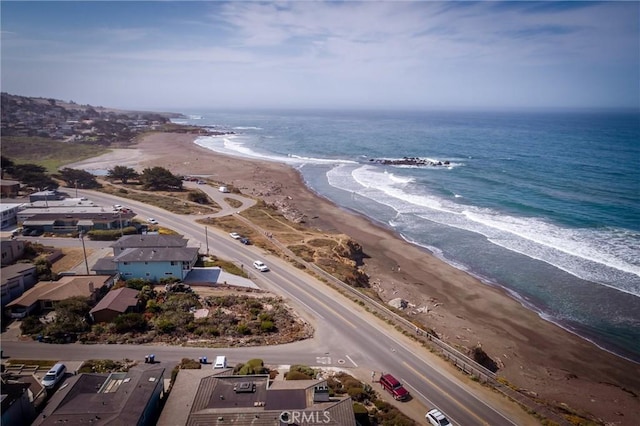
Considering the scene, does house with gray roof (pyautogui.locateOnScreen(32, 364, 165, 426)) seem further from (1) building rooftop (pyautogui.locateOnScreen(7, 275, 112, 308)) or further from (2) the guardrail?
(2) the guardrail

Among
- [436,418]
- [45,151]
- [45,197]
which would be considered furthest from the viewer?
[45,151]

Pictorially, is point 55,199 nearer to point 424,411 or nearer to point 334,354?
point 334,354

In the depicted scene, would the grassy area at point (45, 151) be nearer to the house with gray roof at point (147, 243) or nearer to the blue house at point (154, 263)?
the house with gray roof at point (147, 243)

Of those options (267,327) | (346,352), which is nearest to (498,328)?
(346,352)

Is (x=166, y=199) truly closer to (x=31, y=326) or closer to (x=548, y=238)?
(x=31, y=326)

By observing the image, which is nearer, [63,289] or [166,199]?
[63,289]

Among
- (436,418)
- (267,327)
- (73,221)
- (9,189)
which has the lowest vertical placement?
(436,418)

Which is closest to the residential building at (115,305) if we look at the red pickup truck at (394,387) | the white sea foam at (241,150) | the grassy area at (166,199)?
the red pickup truck at (394,387)
